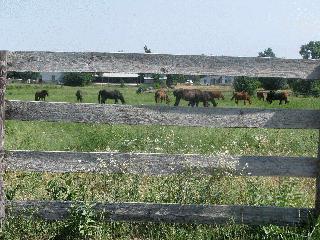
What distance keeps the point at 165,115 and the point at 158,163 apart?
1.65 ft

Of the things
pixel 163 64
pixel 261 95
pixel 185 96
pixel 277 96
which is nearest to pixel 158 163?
pixel 163 64

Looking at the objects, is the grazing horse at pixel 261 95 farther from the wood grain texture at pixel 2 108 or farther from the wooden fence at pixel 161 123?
the wood grain texture at pixel 2 108

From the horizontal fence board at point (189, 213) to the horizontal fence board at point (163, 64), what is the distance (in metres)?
1.40

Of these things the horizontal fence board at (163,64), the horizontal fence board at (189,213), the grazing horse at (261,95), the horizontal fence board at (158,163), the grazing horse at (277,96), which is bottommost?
the grazing horse at (261,95)

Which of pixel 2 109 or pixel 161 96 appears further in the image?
pixel 161 96

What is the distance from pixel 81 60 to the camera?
5.73 m

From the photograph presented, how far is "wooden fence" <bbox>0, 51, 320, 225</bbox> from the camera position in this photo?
18.5 feet

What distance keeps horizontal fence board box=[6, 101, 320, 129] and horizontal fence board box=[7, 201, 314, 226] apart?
0.87 metres

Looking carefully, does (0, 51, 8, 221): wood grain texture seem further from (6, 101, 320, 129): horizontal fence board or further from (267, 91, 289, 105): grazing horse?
(267, 91, 289, 105): grazing horse

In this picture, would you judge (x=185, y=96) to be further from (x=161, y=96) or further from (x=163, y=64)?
(x=163, y=64)

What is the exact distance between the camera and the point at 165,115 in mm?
5629

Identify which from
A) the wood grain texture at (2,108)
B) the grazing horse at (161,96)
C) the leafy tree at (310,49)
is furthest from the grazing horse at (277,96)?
the leafy tree at (310,49)

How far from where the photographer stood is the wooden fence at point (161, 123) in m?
5.64

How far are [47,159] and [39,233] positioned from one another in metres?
0.79
